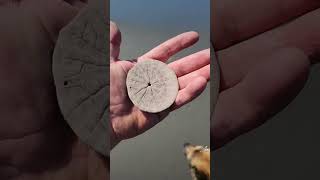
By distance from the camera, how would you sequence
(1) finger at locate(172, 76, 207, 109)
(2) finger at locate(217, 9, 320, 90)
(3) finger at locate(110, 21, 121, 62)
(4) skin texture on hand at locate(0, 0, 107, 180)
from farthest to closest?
(4) skin texture on hand at locate(0, 0, 107, 180), (3) finger at locate(110, 21, 121, 62), (1) finger at locate(172, 76, 207, 109), (2) finger at locate(217, 9, 320, 90)

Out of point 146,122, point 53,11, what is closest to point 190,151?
point 146,122

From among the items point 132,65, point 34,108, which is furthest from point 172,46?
point 34,108

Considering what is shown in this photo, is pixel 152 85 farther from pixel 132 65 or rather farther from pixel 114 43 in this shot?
pixel 114 43

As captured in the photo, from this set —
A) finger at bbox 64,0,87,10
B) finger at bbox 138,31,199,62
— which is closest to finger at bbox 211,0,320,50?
finger at bbox 138,31,199,62

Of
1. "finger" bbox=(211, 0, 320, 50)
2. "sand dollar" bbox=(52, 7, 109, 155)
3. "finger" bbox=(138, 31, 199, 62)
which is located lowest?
"sand dollar" bbox=(52, 7, 109, 155)

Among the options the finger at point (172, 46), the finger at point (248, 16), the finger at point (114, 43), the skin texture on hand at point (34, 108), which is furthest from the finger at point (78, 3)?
the finger at point (248, 16)

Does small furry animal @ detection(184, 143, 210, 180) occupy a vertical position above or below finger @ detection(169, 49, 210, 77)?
below

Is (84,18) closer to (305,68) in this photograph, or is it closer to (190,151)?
(190,151)

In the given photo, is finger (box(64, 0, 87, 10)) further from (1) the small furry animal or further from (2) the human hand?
(1) the small furry animal
